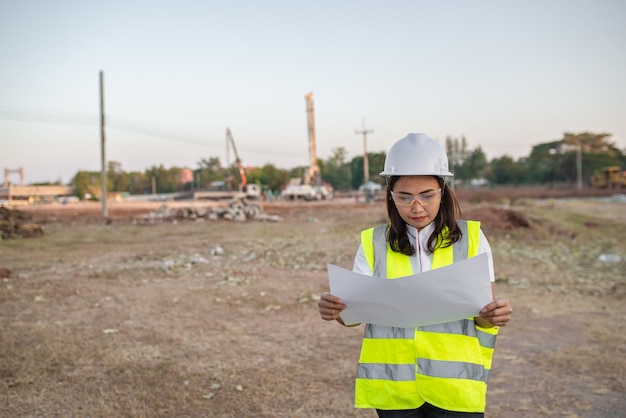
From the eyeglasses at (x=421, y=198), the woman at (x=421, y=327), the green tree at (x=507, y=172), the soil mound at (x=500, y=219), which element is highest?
the green tree at (x=507, y=172)

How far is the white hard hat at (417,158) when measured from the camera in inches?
66.5

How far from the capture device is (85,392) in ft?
11.8

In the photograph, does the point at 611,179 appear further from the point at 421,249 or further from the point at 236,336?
the point at 421,249

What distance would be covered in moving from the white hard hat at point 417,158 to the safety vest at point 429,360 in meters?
0.23

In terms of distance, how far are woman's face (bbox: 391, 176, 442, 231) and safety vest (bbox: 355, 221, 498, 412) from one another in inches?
4.0

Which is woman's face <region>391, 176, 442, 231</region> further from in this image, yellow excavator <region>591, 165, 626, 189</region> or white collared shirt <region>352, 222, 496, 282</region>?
yellow excavator <region>591, 165, 626, 189</region>

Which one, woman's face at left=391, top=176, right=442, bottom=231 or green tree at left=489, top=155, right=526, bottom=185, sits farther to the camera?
green tree at left=489, top=155, right=526, bottom=185

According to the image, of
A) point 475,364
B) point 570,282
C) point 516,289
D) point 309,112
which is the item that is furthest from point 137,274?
point 309,112

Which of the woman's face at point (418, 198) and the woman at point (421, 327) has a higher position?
the woman's face at point (418, 198)

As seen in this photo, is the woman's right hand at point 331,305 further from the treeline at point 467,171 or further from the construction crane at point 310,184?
the treeline at point 467,171

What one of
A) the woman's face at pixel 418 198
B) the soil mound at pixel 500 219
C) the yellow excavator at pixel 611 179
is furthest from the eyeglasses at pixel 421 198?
the yellow excavator at pixel 611 179

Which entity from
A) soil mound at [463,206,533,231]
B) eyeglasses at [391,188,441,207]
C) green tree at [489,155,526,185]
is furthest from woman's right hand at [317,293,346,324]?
green tree at [489,155,526,185]

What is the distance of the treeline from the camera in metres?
52.4

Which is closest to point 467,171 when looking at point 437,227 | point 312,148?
point 312,148
